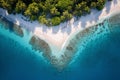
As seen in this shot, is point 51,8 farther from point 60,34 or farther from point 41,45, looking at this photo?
point 41,45

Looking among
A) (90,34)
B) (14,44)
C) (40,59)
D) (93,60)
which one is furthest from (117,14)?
(14,44)

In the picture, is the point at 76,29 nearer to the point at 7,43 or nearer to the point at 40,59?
the point at 40,59

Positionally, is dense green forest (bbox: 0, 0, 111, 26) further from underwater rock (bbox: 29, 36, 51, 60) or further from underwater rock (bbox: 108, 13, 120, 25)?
underwater rock (bbox: 29, 36, 51, 60)

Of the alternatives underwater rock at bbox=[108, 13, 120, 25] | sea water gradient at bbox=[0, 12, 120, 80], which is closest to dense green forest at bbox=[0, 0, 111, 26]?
underwater rock at bbox=[108, 13, 120, 25]

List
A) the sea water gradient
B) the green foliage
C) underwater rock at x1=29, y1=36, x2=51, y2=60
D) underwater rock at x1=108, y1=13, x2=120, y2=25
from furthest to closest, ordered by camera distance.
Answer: underwater rock at x1=108, y1=13, x2=120, y2=25 < underwater rock at x1=29, y1=36, x2=51, y2=60 < the sea water gradient < the green foliage

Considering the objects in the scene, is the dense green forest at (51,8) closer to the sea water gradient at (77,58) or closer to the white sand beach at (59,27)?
the white sand beach at (59,27)

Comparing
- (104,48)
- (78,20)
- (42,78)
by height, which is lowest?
(42,78)
